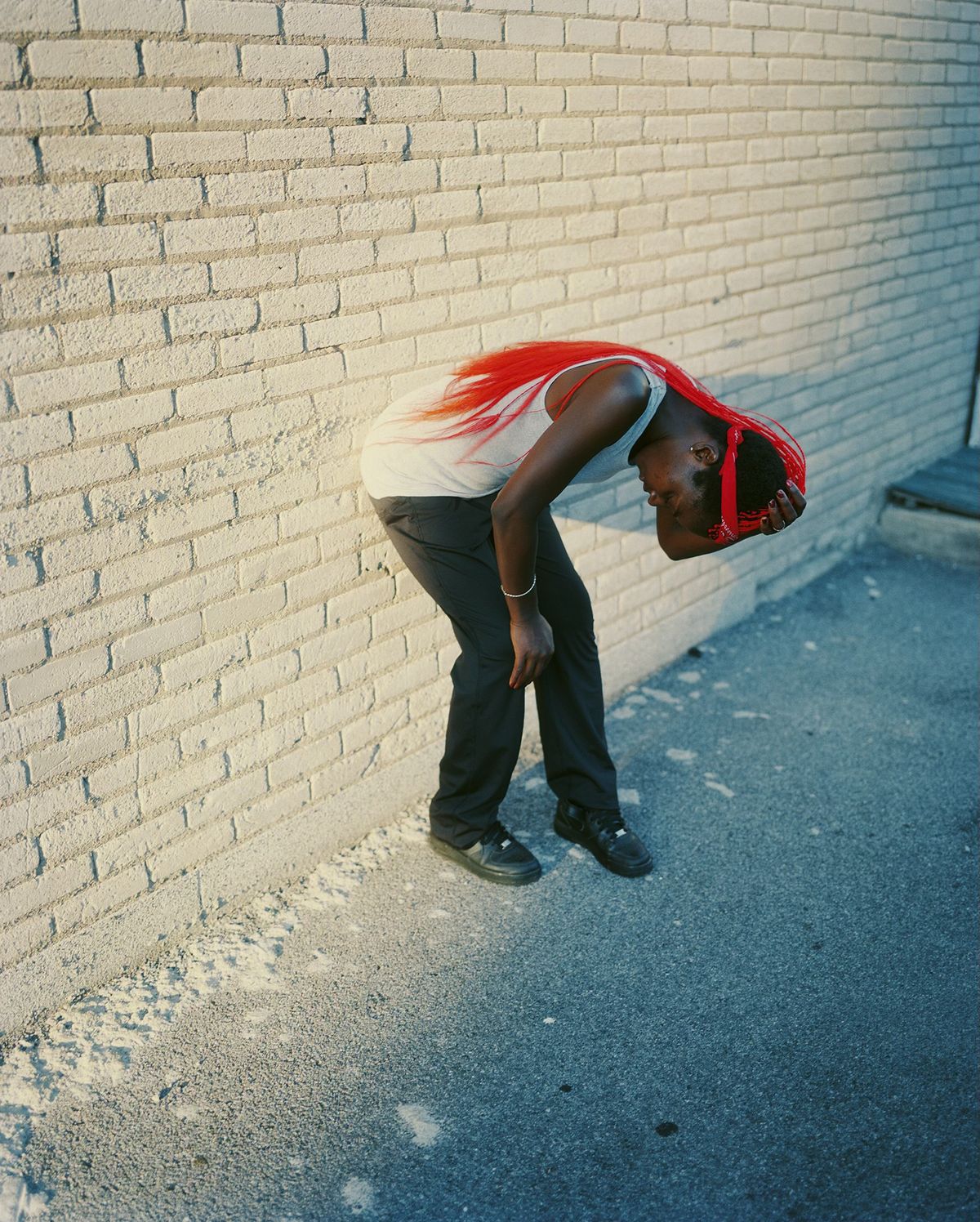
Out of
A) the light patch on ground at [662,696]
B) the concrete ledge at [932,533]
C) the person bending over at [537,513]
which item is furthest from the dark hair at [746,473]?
the concrete ledge at [932,533]

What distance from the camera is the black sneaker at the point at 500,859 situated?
11.0ft

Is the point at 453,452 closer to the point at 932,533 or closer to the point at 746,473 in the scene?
the point at 746,473

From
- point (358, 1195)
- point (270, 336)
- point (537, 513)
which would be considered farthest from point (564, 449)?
point (358, 1195)

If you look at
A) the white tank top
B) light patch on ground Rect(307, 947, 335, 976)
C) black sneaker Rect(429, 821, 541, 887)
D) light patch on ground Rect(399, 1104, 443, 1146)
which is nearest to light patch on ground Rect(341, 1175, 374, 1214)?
light patch on ground Rect(399, 1104, 443, 1146)

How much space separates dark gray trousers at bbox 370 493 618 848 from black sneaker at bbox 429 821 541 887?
0.04m

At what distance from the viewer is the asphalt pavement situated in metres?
2.40

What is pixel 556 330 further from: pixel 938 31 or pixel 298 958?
pixel 938 31

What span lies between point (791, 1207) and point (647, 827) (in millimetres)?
1390

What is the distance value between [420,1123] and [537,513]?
1404mm

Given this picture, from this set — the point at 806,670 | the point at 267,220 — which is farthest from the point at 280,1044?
the point at 806,670

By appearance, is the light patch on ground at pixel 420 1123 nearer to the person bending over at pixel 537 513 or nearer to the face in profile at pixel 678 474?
the person bending over at pixel 537 513

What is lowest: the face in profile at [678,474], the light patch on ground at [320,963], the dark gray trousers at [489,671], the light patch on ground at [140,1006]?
the light patch on ground at [320,963]

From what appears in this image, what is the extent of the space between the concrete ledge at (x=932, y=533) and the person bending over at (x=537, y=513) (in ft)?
9.84

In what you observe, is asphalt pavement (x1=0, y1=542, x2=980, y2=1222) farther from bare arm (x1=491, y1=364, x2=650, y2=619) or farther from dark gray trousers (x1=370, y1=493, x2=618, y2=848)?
bare arm (x1=491, y1=364, x2=650, y2=619)
